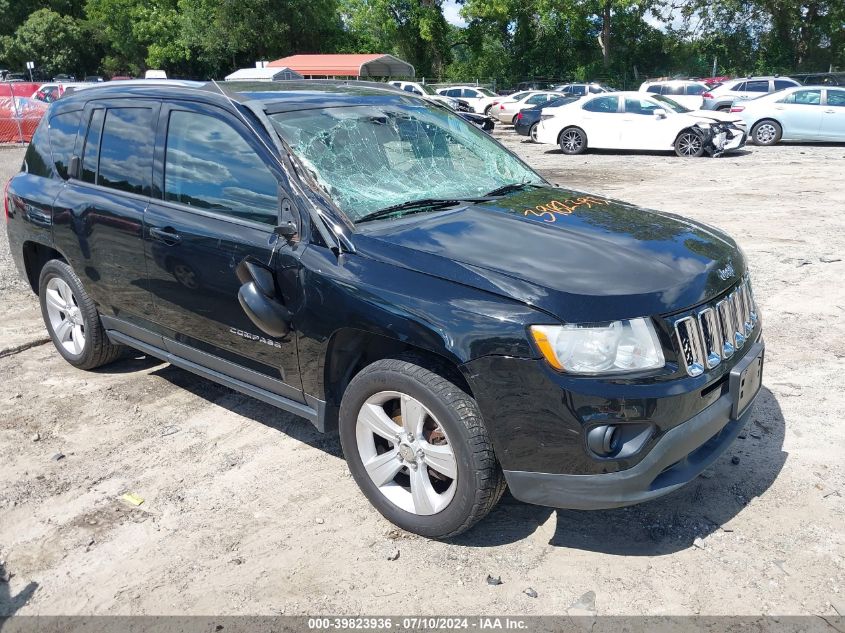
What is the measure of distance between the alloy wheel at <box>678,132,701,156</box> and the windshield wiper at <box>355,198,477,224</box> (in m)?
15.4

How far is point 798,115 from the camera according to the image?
758 inches

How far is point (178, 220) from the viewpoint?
4016 millimetres

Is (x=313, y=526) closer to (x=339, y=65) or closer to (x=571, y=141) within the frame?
(x=571, y=141)

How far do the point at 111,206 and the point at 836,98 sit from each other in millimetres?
19445

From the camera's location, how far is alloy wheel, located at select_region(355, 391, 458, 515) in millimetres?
3207

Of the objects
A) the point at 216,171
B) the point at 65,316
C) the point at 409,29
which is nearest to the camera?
the point at 216,171

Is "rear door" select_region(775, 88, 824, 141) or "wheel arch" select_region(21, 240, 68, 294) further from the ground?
"wheel arch" select_region(21, 240, 68, 294)

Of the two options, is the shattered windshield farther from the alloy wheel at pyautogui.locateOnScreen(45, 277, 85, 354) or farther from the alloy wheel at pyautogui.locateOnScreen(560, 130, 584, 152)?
the alloy wheel at pyautogui.locateOnScreen(560, 130, 584, 152)

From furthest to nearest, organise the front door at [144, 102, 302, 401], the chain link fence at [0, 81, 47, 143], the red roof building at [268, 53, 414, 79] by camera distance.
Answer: the red roof building at [268, 53, 414, 79] → the chain link fence at [0, 81, 47, 143] → the front door at [144, 102, 302, 401]

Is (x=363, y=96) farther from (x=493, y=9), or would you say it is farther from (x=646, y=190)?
(x=493, y=9)

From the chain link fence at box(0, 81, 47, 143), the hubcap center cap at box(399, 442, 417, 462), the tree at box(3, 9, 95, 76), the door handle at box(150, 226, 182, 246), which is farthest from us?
the tree at box(3, 9, 95, 76)

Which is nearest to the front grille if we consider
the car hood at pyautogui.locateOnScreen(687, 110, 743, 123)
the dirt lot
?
the dirt lot

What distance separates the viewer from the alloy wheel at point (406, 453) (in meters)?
3.21

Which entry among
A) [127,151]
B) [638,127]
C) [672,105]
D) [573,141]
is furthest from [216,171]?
[672,105]
